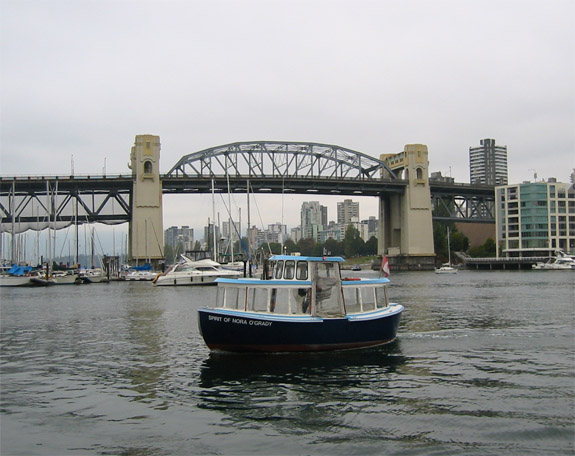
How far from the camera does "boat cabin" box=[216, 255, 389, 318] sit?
2391 centimetres

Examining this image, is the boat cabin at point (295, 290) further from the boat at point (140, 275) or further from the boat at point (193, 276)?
the boat at point (140, 275)

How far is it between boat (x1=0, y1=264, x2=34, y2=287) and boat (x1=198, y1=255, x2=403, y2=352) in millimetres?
72539

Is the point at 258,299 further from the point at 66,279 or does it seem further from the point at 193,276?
the point at 66,279

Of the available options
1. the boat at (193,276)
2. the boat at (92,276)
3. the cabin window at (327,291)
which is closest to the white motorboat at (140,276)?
the boat at (92,276)

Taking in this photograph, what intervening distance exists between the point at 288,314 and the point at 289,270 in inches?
71.4

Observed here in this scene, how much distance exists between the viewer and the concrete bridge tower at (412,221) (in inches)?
5541

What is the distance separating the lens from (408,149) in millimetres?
147875

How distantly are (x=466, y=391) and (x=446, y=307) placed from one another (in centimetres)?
2724

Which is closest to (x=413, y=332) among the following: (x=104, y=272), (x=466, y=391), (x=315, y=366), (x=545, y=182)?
(x=315, y=366)

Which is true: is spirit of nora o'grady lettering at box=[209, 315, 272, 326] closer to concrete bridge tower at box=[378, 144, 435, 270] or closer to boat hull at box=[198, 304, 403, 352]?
boat hull at box=[198, 304, 403, 352]

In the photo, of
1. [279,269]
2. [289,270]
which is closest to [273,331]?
[289,270]

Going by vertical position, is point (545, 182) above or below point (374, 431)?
above

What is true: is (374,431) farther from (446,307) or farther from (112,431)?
(446,307)

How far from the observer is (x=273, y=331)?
2344cm
